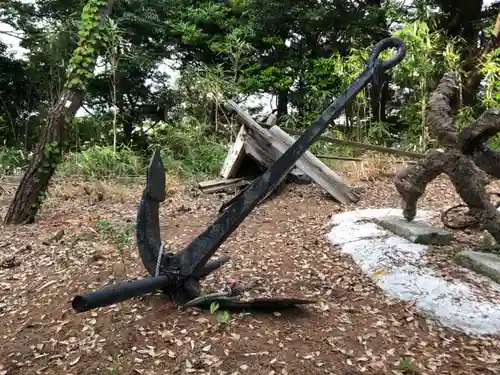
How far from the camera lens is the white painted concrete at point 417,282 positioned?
2318 mm

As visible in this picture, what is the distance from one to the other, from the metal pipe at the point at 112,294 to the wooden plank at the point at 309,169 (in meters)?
3.01

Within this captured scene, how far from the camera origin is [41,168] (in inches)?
165

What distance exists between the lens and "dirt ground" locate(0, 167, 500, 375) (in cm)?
193

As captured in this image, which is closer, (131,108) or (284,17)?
(284,17)

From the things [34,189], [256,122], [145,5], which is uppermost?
[145,5]

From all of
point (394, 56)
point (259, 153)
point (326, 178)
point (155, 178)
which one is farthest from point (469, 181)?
point (259, 153)

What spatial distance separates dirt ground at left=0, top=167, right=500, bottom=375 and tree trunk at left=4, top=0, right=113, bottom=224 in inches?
22.2

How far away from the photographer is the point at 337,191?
4711 millimetres

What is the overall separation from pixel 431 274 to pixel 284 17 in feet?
26.0

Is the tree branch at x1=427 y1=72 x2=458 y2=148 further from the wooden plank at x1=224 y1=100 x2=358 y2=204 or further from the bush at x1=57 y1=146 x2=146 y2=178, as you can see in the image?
the bush at x1=57 y1=146 x2=146 y2=178

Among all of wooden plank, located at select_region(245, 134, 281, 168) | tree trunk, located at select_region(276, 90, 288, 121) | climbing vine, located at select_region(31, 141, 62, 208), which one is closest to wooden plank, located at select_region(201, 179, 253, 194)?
wooden plank, located at select_region(245, 134, 281, 168)

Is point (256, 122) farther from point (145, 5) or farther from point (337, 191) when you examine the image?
point (145, 5)

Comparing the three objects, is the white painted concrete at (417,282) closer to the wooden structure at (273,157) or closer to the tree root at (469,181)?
the tree root at (469,181)

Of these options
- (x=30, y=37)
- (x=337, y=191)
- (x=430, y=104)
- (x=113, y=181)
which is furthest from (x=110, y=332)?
(x=30, y=37)
